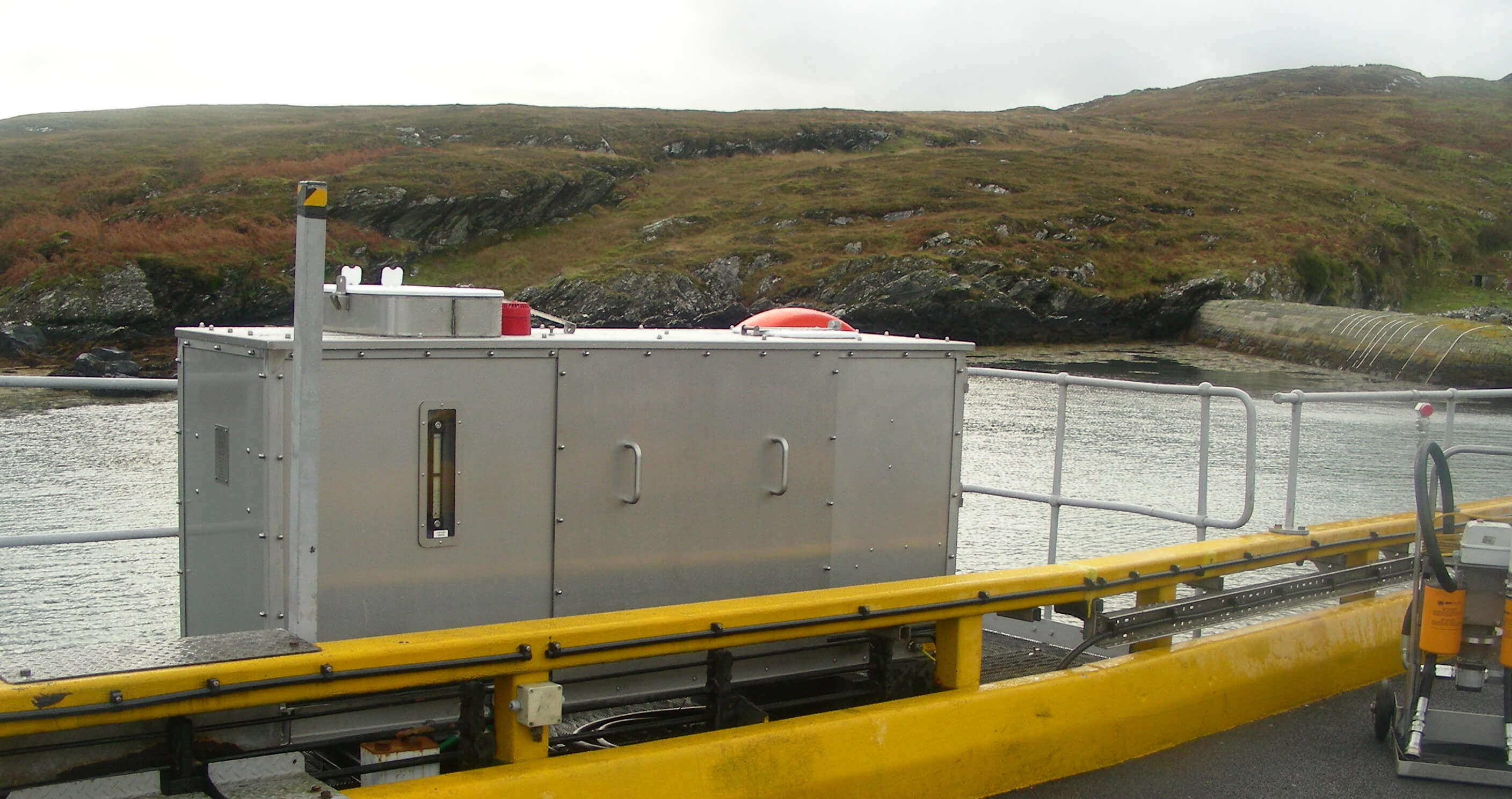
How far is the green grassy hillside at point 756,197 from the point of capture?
59094 millimetres

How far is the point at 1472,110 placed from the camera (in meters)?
137

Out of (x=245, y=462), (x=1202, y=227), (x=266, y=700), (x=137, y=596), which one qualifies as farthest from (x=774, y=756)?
(x=1202, y=227)

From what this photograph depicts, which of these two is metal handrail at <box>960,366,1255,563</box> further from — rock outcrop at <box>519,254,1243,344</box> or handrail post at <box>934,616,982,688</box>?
rock outcrop at <box>519,254,1243,344</box>

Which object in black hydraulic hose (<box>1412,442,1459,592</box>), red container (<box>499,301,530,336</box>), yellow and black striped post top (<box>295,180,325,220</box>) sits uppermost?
yellow and black striped post top (<box>295,180,325,220</box>)

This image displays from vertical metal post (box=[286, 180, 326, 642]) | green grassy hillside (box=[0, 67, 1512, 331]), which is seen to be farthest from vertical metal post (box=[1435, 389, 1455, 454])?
green grassy hillside (box=[0, 67, 1512, 331])

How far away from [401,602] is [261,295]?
1933 inches

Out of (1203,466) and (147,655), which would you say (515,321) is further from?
(1203,466)

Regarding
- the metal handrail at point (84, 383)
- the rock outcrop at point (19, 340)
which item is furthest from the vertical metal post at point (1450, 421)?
the rock outcrop at point (19, 340)

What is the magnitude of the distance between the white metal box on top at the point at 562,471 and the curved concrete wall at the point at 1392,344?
45000 mm

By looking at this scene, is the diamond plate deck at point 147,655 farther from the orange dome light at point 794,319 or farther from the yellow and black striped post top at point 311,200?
the orange dome light at point 794,319

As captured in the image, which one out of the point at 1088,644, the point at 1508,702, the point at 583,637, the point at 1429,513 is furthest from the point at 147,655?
the point at 1508,702

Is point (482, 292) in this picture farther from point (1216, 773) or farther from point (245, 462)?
point (1216, 773)

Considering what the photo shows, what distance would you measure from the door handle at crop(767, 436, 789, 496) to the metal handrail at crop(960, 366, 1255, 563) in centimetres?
166

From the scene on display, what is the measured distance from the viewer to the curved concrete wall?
4509 cm
